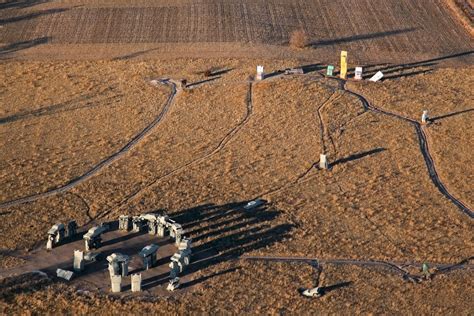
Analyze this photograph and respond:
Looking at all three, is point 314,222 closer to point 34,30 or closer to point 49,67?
point 49,67

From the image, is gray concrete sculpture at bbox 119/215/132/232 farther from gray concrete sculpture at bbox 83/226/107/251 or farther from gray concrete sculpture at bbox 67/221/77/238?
gray concrete sculpture at bbox 67/221/77/238

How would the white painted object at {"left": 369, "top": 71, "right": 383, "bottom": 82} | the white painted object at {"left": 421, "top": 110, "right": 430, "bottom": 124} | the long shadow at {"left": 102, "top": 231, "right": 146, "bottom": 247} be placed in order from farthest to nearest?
the white painted object at {"left": 369, "top": 71, "right": 383, "bottom": 82}
the white painted object at {"left": 421, "top": 110, "right": 430, "bottom": 124}
the long shadow at {"left": 102, "top": 231, "right": 146, "bottom": 247}

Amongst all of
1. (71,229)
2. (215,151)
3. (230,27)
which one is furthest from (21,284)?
(230,27)

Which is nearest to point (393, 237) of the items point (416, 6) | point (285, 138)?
point (285, 138)

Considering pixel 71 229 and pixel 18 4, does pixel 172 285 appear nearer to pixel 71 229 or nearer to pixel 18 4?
pixel 71 229

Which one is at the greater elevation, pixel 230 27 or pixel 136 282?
pixel 136 282

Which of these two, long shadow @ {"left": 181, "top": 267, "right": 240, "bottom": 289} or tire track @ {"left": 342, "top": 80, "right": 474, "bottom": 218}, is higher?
long shadow @ {"left": 181, "top": 267, "right": 240, "bottom": 289}

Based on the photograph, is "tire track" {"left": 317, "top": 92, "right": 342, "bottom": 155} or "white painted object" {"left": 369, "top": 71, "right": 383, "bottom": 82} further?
"white painted object" {"left": 369, "top": 71, "right": 383, "bottom": 82}

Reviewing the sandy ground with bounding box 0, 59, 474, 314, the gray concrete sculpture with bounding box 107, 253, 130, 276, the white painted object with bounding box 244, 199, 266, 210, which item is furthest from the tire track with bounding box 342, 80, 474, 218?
the gray concrete sculpture with bounding box 107, 253, 130, 276
